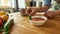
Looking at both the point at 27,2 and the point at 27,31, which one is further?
the point at 27,2

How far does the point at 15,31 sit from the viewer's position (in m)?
0.94

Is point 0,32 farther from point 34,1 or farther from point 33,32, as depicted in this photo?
point 34,1

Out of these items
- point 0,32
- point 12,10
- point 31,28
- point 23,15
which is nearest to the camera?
point 0,32

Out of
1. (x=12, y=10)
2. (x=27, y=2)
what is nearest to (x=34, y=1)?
(x=27, y=2)

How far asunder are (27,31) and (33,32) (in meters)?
0.06

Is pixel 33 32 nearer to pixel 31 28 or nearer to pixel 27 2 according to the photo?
pixel 31 28

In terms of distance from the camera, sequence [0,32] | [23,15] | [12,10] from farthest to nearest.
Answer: [12,10] → [23,15] → [0,32]

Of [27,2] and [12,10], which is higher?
[27,2]

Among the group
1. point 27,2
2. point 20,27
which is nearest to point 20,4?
point 27,2

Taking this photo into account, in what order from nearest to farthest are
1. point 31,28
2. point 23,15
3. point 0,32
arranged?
point 0,32
point 31,28
point 23,15

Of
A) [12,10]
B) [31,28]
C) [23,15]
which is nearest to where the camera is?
[31,28]

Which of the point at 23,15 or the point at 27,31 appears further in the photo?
the point at 23,15

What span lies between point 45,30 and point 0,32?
0.38m

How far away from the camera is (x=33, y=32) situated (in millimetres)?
917
